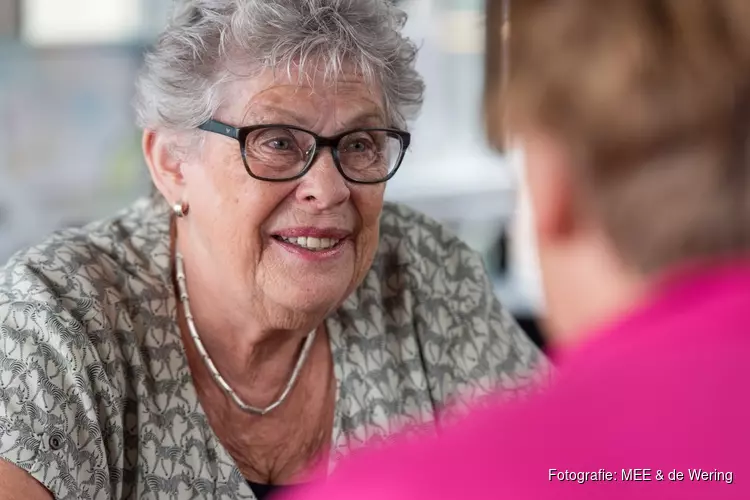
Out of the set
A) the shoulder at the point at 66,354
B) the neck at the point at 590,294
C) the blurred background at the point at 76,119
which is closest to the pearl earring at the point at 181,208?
the shoulder at the point at 66,354

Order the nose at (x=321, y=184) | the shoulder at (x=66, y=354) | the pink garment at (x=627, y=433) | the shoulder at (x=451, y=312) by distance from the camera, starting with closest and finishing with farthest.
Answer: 1. the pink garment at (x=627, y=433)
2. the shoulder at (x=66, y=354)
3. the nose at (x=321, y=184)
4. the shoulder at (x=451, y=312)

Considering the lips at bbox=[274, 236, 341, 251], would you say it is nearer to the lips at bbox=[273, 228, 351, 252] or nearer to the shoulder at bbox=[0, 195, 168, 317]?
the lips at bbox=[273, 228, 351, 252]

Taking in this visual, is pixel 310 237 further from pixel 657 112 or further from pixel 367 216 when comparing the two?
pixel 657 112

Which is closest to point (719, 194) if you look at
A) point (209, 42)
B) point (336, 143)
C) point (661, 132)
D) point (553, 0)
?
point (661, 132)

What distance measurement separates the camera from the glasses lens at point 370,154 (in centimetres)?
162

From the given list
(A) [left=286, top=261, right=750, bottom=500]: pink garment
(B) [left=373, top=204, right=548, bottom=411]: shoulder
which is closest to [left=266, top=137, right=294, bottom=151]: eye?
(B) [left=373, top=204, right=548, bottom=411]: shoulder

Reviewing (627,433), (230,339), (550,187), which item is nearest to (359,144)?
(230,339)

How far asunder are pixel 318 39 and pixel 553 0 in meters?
0.91

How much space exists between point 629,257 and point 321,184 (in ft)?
2.99

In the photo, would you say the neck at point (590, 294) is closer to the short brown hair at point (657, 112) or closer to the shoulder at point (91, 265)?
the short brown hair at point (657, 112)

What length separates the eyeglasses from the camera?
1558mm

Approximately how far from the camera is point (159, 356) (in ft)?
5.24

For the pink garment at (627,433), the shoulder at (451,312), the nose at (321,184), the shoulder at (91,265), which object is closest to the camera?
the pink garment at (627,433)

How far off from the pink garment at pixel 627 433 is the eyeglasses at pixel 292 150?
3.17 ft
